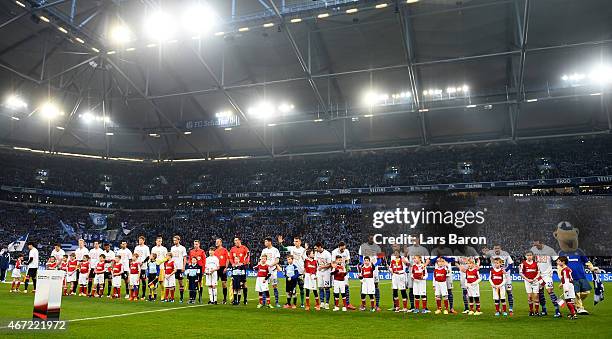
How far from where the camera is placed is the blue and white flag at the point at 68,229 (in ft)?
148

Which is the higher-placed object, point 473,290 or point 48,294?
point 48,294

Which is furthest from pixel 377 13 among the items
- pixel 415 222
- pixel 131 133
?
A: pixel 131 133

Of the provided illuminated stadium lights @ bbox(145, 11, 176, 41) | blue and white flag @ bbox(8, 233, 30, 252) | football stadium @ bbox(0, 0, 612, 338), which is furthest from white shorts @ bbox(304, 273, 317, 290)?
blue and white flag @ bbox(8, 233, 30, 252)

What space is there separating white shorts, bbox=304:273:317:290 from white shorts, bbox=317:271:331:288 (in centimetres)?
22

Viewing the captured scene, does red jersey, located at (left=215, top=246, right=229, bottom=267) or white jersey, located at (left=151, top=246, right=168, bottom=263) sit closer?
red jersey, located at (left=215, top=246, right=229, bottom=267)

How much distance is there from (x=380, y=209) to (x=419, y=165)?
6.30m

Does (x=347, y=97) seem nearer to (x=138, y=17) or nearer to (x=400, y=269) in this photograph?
(x=138, y=17)

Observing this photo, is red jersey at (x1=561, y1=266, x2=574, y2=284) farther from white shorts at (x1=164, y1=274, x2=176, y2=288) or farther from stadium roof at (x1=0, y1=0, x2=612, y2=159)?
stadium roof at (x1=0, y1=0, x2=612, y2=159)

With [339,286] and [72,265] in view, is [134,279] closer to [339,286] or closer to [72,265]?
[72,265]

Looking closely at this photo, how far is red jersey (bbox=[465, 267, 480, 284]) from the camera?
44.7 feet

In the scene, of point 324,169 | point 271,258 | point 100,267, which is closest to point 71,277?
point 100,267

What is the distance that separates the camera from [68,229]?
45.7 meters

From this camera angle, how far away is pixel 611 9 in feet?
86.3

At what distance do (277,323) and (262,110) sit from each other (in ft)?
84.0
